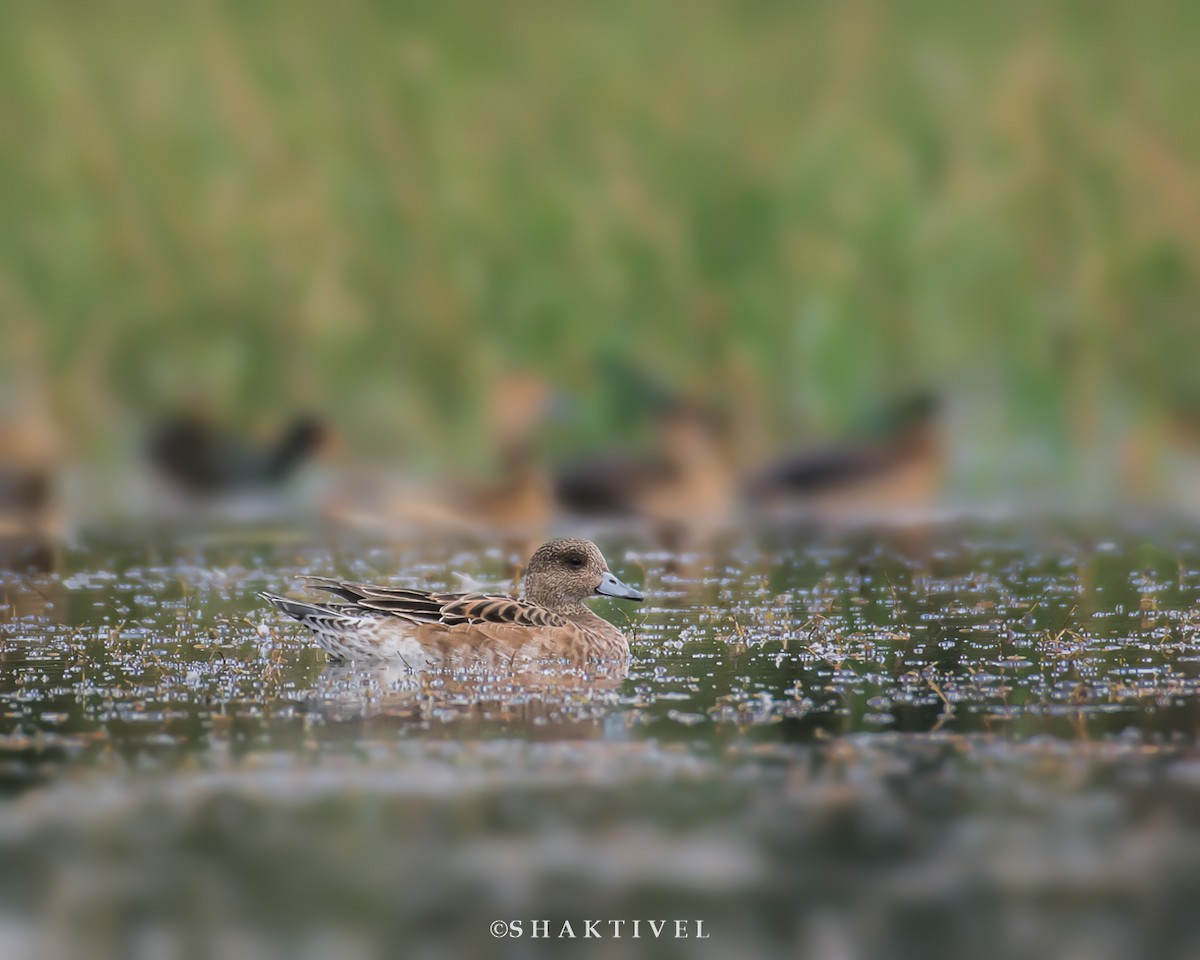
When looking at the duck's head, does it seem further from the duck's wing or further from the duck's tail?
the duck's tail

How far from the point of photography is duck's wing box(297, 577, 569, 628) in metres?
14.1

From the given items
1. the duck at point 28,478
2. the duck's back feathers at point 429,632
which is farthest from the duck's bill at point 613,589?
the duck at point 28,478

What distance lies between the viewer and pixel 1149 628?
15055mm

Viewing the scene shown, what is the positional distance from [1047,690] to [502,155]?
3021 centimetres

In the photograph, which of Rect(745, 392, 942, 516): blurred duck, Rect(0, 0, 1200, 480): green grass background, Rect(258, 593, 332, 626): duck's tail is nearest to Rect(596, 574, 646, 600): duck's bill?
Rect(258, 593, 332, 626): duck's tail

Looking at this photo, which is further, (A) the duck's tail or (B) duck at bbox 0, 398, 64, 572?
(B) duck at bbox 0, 398, 64, 572

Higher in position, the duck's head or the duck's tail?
the duck's head

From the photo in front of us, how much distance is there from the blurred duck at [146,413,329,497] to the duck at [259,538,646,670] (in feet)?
66.1

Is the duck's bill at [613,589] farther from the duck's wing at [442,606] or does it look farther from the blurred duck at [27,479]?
the blurred duck at [27,479]

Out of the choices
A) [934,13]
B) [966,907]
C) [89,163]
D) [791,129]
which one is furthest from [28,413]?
[966,907]

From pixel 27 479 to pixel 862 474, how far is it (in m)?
14.0

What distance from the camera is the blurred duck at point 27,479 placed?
96.1 feet

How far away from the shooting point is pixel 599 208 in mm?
39906

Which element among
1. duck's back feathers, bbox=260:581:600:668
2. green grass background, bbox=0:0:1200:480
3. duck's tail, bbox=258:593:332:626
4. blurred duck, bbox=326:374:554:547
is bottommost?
duck's back feathers, bbox=260:581:600:668
